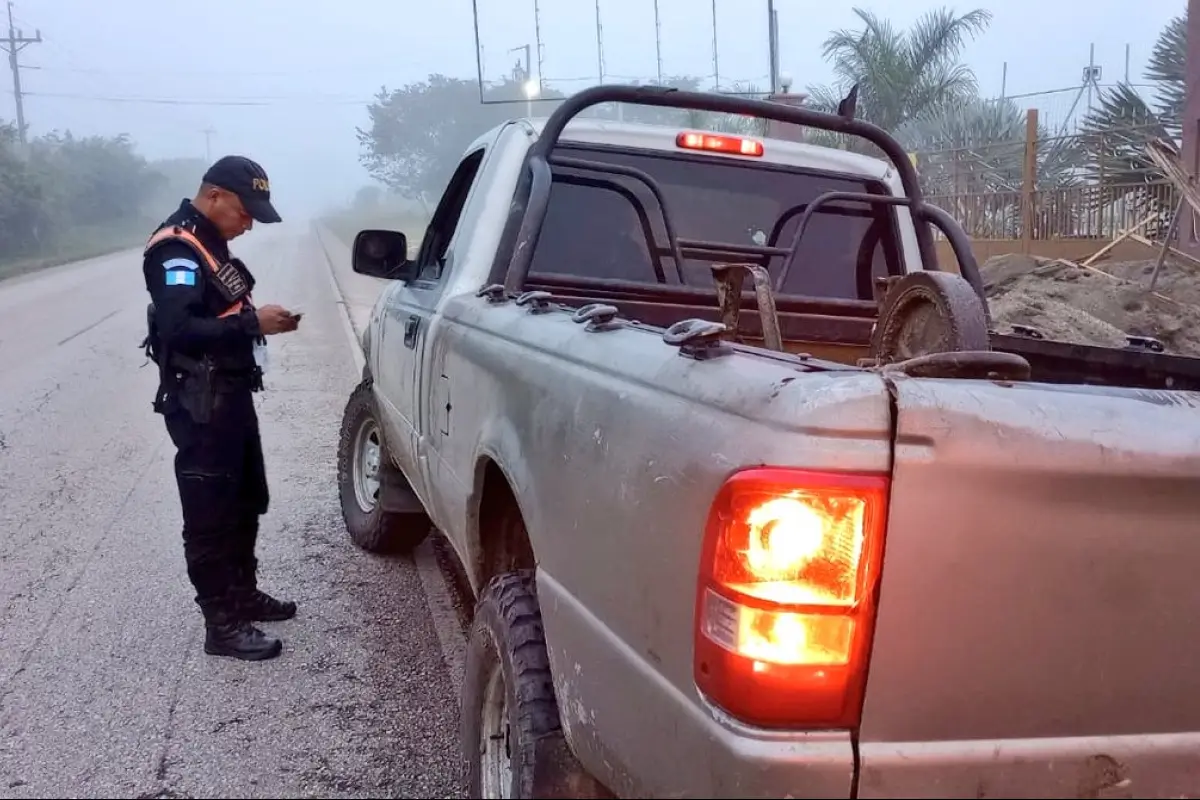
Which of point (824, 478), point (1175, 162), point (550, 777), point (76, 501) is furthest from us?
point (1175, 162)

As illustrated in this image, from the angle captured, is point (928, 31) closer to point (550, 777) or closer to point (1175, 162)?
point (1175, 162)

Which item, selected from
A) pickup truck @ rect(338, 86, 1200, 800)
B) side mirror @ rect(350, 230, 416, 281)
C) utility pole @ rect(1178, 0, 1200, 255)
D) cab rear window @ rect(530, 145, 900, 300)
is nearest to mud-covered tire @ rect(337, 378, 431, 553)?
side mirror @ rect(350, 230, 416, 281)

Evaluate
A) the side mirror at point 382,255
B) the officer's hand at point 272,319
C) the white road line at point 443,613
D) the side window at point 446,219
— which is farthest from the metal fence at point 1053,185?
the officer's hand at point 272,319

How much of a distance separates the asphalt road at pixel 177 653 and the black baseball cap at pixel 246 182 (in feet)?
5.24

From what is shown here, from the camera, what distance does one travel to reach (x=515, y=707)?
7.55 feet

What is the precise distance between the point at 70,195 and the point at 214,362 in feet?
181

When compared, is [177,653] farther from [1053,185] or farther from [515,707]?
[1053,185]

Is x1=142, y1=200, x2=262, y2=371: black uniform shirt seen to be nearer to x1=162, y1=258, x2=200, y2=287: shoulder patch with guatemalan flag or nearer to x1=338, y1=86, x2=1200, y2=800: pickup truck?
x1=162, y1=258, x2=200, y2=287: shoulder patch with guatemalan flag

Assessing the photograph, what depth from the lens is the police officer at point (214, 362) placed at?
3586mm

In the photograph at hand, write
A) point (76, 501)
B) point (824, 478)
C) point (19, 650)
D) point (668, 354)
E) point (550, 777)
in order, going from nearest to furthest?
point (824, 478)
point (668, 354)
point (550, 777)
point (19, 650)
point (76, 501)

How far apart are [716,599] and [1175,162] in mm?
10303

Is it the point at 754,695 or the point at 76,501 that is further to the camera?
the point at 76,501

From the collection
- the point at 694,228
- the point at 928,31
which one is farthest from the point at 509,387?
the point at 928,31

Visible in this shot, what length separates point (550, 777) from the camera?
2141 millimetres
